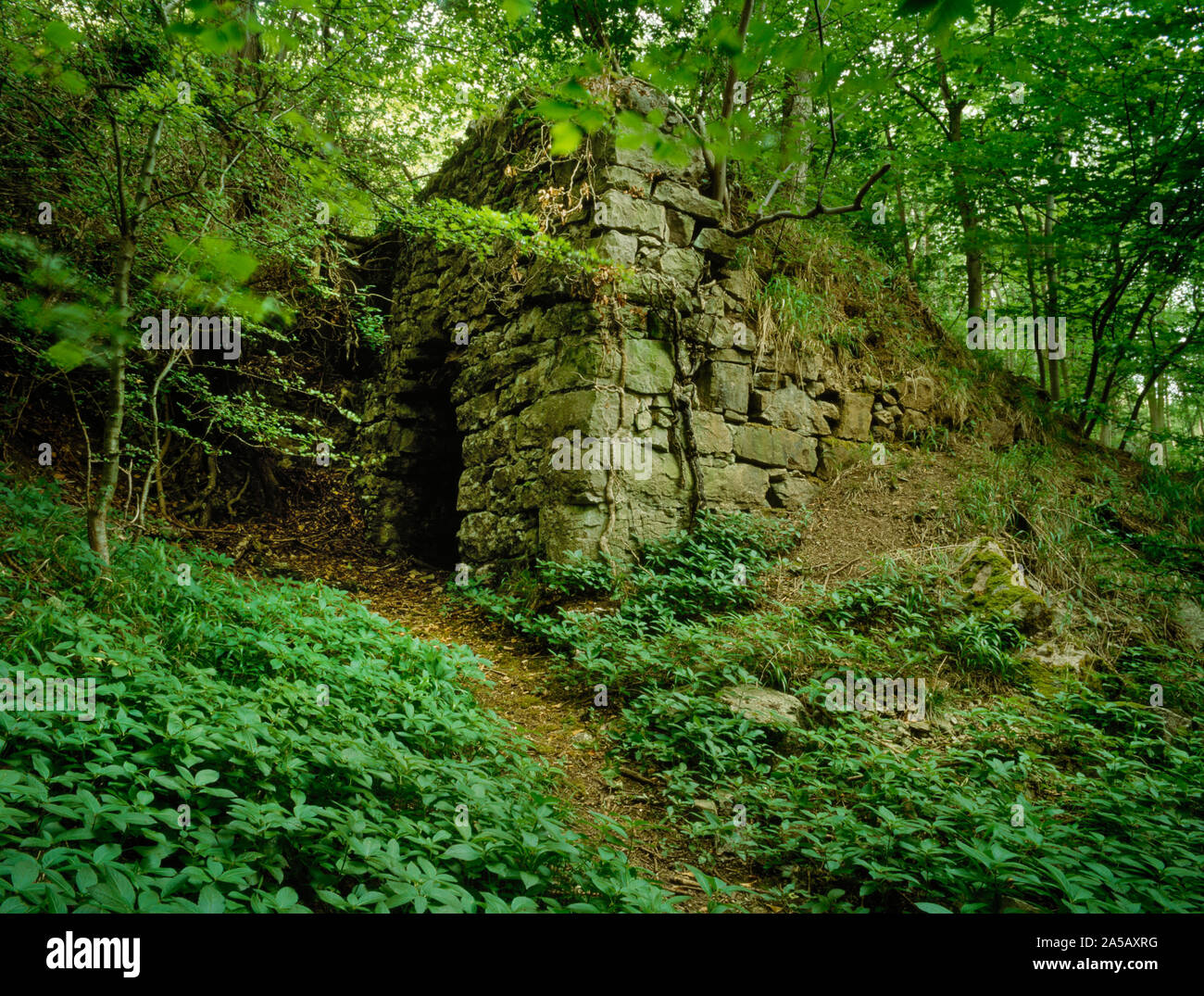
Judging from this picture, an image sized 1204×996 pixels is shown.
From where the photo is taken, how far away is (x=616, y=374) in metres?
5.51

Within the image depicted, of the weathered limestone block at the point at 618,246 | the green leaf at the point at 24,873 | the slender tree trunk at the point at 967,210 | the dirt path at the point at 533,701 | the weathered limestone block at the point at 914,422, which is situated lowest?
the dirt path at the point at 533,701

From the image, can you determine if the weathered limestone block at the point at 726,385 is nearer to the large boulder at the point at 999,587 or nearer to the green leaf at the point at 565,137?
the large boulder at the point at 999,587

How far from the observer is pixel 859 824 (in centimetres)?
249

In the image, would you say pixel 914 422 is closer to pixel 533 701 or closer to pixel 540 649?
pixel 540 649

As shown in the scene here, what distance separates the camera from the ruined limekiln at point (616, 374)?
18.0 feet

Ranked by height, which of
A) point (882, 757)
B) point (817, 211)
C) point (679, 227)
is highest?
point (679, 227)

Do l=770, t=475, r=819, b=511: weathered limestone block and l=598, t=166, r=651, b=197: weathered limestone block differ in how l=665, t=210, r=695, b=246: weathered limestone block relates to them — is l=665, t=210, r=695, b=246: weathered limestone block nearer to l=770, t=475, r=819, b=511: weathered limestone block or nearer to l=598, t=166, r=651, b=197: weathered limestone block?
l=598, t=166, r=651, b=197: weathered limestone block

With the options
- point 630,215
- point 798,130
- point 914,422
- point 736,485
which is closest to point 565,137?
point 630,215

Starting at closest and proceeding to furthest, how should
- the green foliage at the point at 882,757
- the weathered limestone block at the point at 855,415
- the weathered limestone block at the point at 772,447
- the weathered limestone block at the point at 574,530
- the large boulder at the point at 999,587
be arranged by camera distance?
1. the green foliage at the point at 882,757
2. the large boulder at the point at 999,587
3. the weathered limestone block at the point at 574,530
4. the weathered limestone block at the point at 772,447
5. the weathered limestone block at the point at 855,415

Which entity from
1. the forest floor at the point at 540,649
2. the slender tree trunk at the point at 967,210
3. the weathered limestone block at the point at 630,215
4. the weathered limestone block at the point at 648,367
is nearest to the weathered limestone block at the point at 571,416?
the weathered limestone block at the point at 648,367

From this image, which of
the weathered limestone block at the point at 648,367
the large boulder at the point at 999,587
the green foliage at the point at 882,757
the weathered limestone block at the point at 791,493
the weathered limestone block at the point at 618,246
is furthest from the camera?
the weathered limestone block at the point at 791,493

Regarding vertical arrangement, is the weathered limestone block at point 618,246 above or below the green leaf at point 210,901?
above
